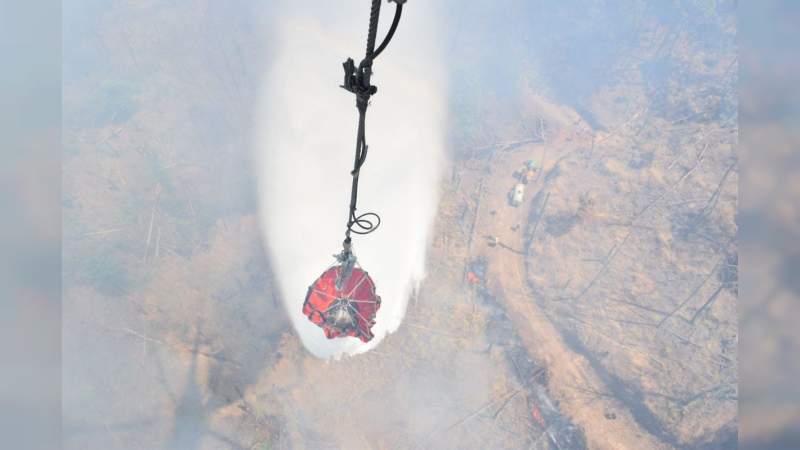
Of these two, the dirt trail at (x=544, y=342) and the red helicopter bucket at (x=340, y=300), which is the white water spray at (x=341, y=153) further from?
the red helicopter bucket at (x=340, y=300)

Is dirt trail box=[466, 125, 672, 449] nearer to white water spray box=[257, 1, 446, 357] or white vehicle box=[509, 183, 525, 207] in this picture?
white vehicle box=[509, 183, 525, 207]

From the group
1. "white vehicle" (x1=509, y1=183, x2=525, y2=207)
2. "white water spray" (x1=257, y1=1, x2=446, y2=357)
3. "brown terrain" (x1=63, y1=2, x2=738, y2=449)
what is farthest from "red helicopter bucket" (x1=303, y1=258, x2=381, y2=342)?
"white vehicle" (x1=509, y1=183, x2=525, y2=207)

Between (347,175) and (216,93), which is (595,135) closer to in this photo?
(347,175)

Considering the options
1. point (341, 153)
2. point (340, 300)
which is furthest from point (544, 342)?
point (341, 153)

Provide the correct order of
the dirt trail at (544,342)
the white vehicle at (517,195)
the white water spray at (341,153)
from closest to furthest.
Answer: the dirt trail at (544,342) → the white water spray at (341,153) → the white vehicle at (517,195)

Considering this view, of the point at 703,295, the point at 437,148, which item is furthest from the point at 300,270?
the point at 703,295

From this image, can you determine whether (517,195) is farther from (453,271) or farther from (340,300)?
(340,300)

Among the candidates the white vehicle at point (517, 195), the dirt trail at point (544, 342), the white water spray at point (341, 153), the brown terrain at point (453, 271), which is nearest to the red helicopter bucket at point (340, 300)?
the white water spray at point (341, 153)
